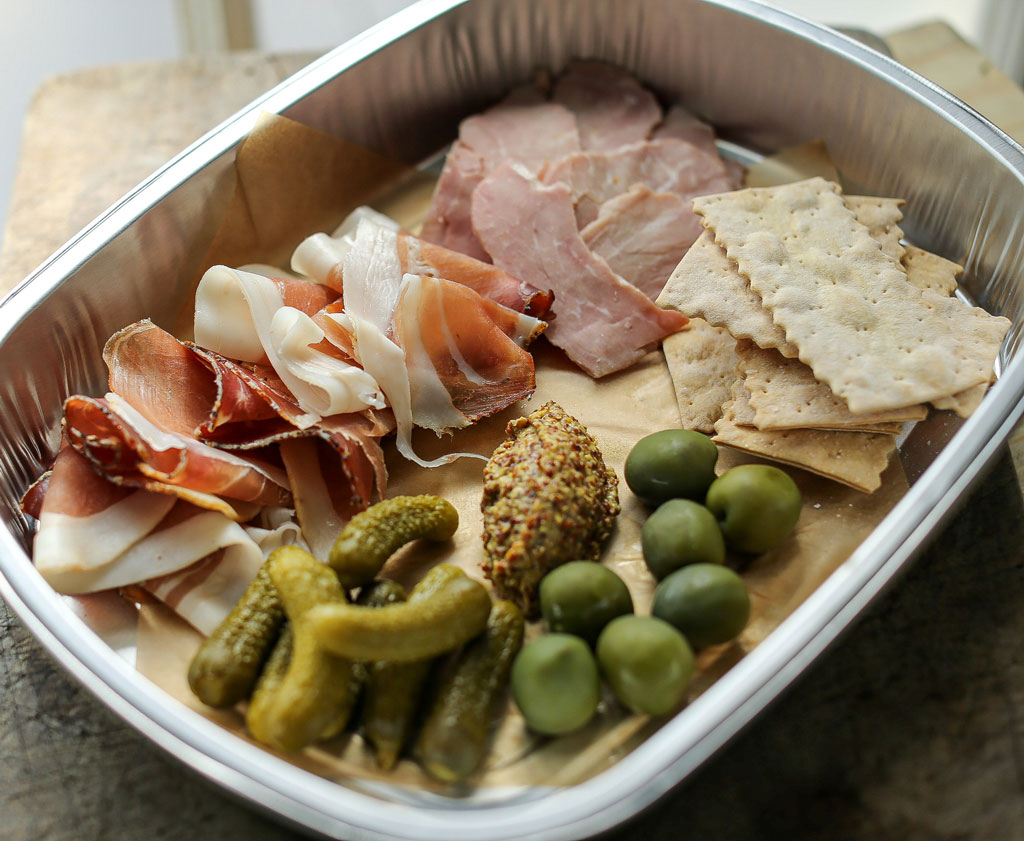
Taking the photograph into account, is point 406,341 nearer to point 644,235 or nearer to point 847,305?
point 644,235

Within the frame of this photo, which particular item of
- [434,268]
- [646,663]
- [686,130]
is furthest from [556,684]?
[686,130]

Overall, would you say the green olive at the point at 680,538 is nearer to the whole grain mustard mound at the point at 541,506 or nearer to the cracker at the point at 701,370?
the whole grain mustard mound at the point at 541,506

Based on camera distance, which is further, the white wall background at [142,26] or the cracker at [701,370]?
the white wall background at [142,26]

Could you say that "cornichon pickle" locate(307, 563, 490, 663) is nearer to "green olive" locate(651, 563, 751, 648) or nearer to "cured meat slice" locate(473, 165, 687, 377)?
"green olive" locate(651, 563, 751, 648)

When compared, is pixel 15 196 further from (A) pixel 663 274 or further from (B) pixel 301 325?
(A) pixel 663 274

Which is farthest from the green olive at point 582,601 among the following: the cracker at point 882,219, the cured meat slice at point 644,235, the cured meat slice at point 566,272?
the cracker at point 882,219
